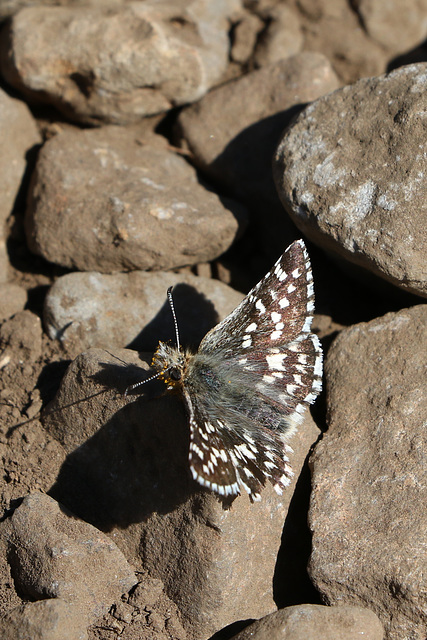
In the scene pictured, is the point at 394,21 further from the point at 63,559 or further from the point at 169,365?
the point at 63,559

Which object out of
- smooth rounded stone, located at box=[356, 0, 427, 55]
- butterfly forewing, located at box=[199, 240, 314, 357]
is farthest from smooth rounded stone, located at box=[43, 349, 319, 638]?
smooth rounded stone, located at box=[356, 0, 427, 55]

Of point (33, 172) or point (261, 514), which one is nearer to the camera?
point (261, 514)

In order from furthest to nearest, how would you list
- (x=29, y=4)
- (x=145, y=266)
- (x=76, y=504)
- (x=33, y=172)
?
(x=29, y=4), (x=33, y=172), (x=145, y=266), (x=76, y=504)


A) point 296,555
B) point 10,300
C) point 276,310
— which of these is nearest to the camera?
point 296,555

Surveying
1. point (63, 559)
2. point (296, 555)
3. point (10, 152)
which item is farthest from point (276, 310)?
point (10, 152)

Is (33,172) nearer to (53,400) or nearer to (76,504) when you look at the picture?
(53,400)

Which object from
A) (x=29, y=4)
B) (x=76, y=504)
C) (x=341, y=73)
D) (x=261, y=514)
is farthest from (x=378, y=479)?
(x=29, y=4)

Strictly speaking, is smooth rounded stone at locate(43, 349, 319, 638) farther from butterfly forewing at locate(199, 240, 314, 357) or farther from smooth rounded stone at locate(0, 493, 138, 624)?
butterfly forewing at locate(199, 240, 314, 357)
